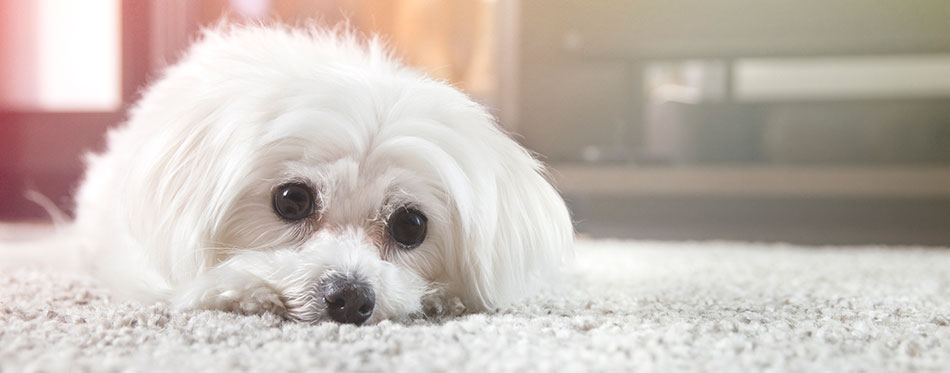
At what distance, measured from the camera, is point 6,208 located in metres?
3.18

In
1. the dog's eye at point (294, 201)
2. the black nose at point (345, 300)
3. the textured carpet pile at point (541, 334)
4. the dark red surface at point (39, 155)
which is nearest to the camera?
the textured carpet pile at point (541, 334)

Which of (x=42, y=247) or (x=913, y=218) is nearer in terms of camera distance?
(x=42, y=247)

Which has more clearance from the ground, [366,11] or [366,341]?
[366,11]

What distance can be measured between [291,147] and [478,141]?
0.94 ft

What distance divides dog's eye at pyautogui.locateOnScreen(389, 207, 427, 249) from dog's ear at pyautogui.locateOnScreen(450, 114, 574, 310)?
0.07m

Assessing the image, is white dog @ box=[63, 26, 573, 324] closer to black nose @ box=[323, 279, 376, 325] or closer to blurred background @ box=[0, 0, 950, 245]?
black nose @ box=[323, 279, 376, 325]

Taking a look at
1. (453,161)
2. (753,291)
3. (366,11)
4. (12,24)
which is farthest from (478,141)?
(12,24)

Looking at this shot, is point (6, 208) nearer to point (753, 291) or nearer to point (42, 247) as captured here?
point (42, 247)

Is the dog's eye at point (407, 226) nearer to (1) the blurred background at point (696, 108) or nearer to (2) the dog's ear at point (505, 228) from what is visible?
(2) the dog's ear at point (505, 228)

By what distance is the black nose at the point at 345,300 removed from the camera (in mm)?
1064

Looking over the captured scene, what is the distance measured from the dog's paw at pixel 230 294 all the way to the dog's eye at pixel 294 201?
115 mm

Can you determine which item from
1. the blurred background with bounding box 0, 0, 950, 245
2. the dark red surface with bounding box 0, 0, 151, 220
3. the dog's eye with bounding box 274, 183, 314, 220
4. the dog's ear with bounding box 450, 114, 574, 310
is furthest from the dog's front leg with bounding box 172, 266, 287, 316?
the dark red surface with bounding box 0, 0, 151, 220

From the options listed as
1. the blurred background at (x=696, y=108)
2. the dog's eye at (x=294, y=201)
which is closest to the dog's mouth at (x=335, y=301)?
the dog's eye at (x=294, y=201)

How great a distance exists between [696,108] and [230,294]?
2.60 m
